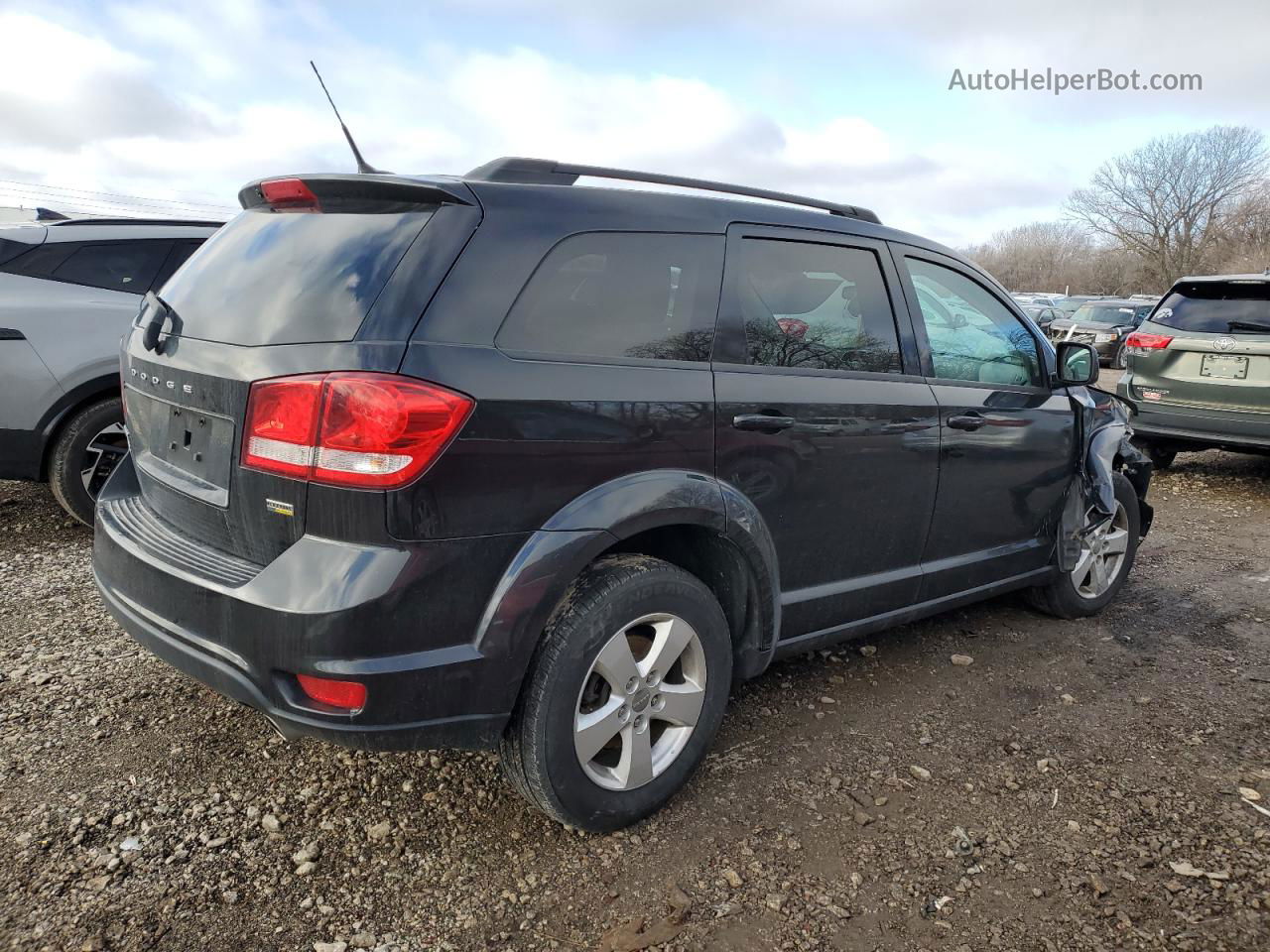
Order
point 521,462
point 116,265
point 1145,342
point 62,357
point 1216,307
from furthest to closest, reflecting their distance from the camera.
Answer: point 1145,342 < point 1216,307 < point 116,265 < point 62,357 < point 521,462

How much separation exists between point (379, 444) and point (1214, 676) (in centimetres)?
356

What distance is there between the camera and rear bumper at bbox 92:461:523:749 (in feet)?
6.61

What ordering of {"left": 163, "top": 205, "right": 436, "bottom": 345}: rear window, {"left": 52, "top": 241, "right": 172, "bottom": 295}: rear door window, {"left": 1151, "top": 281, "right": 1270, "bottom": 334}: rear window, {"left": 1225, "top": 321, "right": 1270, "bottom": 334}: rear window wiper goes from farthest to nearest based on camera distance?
{"left": 1151, "top": 281, "right": 1270, "bottom": 334}: rear window
{"left": 1225, "top": 321, "right": 1270, "bottom": 334}: rear window wiper
{"left": 52, "top": 241, "right": 172, "bottom": 295}: rear door window
{"left": 163, "top": 205, "right": 436, "bottom": 345}: rear window

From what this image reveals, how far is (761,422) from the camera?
8.80ft

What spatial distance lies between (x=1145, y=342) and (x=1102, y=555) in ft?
13.0

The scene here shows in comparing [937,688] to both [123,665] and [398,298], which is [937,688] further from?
[123,665]

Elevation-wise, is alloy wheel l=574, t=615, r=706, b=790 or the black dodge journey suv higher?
the black dodge journey suv

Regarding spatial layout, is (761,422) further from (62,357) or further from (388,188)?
(62,357)

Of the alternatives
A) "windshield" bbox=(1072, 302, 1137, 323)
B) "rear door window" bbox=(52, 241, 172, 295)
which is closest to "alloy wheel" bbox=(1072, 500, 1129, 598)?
"rear door window" bbox=(52, 241, 172, 295)

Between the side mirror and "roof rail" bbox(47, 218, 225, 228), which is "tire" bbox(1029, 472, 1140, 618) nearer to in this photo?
the side mirror

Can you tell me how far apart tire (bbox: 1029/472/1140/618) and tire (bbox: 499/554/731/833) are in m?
2.26

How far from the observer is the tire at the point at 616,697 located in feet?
7.48

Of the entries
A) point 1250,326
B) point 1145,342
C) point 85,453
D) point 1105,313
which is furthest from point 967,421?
point 1105,313

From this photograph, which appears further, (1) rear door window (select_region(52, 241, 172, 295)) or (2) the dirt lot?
(1) rear door window (select_region(52, 241, 172, 295))
